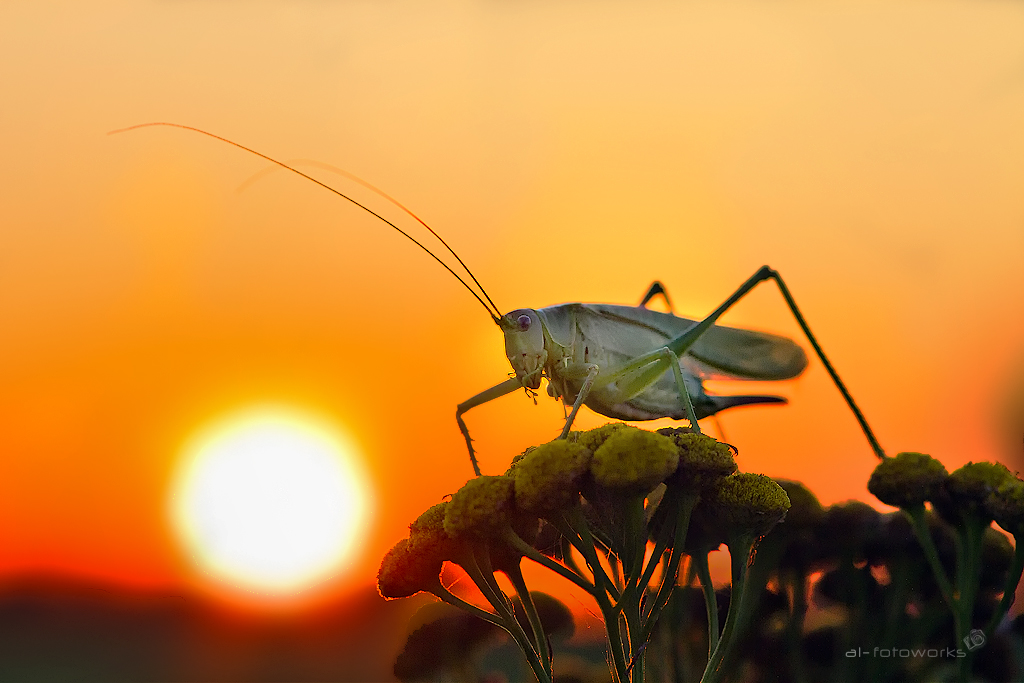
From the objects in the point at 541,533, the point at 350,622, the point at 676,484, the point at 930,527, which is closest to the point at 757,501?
the point at 676,484

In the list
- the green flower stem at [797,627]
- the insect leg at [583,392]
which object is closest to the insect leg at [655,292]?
the insect leg at [583,392]

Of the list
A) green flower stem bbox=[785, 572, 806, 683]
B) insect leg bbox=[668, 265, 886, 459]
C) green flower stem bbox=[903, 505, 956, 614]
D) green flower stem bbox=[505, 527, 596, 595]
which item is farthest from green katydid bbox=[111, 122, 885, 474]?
green flower stem bbox=[505, 527, 596, 595]

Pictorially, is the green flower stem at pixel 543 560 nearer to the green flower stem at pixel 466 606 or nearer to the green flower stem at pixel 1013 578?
the green flower stem at pixel 466 606

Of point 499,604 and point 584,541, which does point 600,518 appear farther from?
point 499,604

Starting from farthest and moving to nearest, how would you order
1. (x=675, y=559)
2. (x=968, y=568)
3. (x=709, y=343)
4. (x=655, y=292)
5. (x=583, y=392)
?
(x=655, y=292), (x=709, y=343), (x=583, y=392), (x=968, y=568), (x=675, y=559)

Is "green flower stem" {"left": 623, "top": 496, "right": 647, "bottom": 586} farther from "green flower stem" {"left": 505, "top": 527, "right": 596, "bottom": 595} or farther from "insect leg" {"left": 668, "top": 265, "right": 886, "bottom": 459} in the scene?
"insect leg" {"left": 668, "top": 265, "right": 886, "bottom": 459}

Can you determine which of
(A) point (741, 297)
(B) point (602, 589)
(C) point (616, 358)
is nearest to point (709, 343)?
(A) point (741, 297)
